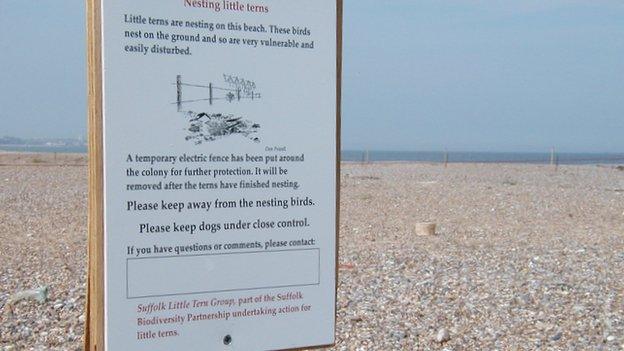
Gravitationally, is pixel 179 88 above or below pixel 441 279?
above

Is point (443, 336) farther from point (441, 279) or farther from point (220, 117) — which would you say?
point (220, 117)

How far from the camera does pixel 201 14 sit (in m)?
3.22

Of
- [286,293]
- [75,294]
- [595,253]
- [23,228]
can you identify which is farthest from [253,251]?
[23,228]

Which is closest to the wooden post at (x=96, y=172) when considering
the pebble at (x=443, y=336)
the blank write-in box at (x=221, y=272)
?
the blank write-in box at (x=221, y=272)

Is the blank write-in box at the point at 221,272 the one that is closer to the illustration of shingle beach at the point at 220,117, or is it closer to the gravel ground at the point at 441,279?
the illustration of shingle beach at the point at 220,117

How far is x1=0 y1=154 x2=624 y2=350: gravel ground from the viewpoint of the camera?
6254 millimetres

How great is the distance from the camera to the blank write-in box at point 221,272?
3168 mm

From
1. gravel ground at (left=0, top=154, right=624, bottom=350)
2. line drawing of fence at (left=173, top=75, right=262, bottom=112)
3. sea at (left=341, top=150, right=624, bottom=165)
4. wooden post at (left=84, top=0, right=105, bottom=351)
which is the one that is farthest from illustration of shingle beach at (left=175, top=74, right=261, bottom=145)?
sea at (left=341, top=150, right=624, bottom=165)

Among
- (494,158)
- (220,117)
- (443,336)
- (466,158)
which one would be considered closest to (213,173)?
(220,117)

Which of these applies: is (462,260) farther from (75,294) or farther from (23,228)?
(23,228)

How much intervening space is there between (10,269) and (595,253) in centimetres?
721

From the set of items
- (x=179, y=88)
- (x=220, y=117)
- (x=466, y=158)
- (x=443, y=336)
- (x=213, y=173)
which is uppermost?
(x=179, y=88)

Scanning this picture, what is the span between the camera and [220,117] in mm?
3275

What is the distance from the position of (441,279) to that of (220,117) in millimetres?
5448
